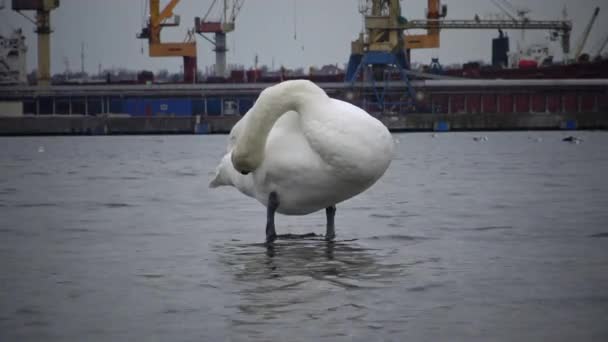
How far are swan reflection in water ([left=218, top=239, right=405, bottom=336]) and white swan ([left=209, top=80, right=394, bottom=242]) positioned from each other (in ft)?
1.92

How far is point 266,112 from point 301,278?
8.87ft

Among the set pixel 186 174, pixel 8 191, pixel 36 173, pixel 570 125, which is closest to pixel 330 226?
pixel 8 191

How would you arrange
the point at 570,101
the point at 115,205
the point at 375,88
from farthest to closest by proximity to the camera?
the point at 570,101 → the point at 375,88 → the point at 115,205

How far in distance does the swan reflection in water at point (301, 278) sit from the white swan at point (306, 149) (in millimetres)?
585

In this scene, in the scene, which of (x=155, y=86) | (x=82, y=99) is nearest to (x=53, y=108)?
(x=82, y=99)

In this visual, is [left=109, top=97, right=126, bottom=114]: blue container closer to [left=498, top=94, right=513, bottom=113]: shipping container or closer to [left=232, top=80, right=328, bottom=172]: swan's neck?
[left=498, top=94, right=513, bottom=113]: shipping container

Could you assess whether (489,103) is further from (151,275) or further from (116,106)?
(151,275)

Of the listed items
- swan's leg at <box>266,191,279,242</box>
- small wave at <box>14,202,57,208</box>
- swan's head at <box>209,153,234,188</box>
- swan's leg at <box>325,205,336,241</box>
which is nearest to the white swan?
swan's leg at <box>266,191,279,242</box>

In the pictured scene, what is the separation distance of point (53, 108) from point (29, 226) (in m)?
103

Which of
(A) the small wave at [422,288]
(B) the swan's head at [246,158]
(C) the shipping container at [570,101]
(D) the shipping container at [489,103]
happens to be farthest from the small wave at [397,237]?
(C) the shipping container at [570,101]

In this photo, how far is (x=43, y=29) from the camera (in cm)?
11900

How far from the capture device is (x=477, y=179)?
26891 millimetres

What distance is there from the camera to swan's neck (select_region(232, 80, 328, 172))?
1232 centimetres

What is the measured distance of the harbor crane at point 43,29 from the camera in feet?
390
